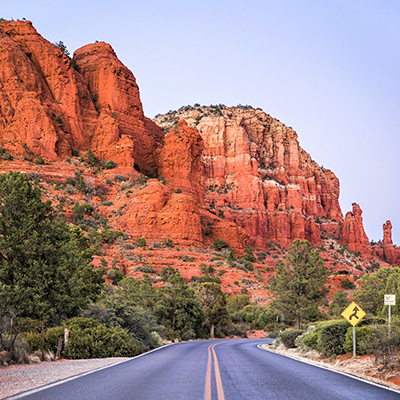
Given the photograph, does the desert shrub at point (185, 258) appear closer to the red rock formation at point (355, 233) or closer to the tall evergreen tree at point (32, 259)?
the tall evergreen tree at point (32, 259)

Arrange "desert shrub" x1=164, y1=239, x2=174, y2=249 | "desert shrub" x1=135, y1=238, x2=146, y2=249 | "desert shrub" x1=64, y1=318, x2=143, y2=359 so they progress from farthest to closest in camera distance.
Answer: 1. "desert shrub" x1=164, y1=239, x2=174, y2=249
2. "desert shrub" x1=135, y1=238, x2=146, y2=249
3. "desert shrub" x1=64, y1=318, x2=143, y2=359

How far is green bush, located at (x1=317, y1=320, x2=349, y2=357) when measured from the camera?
1796 cm

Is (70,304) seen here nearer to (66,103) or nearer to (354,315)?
(354,315)

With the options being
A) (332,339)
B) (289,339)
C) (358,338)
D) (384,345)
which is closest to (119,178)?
(289,339)

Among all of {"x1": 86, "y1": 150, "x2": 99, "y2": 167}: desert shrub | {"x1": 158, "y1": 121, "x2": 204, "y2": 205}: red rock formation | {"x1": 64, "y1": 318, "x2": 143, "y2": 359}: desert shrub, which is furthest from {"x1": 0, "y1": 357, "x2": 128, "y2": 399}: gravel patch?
{"x1": 158, "y1": 121, "x2": 204, "y2": 205}: red rock formation

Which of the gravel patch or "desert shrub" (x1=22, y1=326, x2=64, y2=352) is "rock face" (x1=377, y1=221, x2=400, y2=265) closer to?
"desert shrub" (x1=22, y1=326, x2=64, y2=352)

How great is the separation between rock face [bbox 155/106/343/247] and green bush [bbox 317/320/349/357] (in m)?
93.7

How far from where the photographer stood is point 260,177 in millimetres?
135625

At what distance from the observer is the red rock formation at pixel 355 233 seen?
443ft

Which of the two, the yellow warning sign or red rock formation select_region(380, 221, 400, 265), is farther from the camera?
red rock formation select_region(380, 221, 400, 265)

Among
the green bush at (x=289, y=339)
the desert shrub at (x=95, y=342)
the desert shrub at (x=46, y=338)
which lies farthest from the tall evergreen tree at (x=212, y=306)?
the desert shrub at (x=46, y=338)

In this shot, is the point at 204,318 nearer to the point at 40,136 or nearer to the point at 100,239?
the point at 100,239

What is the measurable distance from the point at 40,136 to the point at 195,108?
94705 mm

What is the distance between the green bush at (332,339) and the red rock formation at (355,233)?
12359 centimetres
